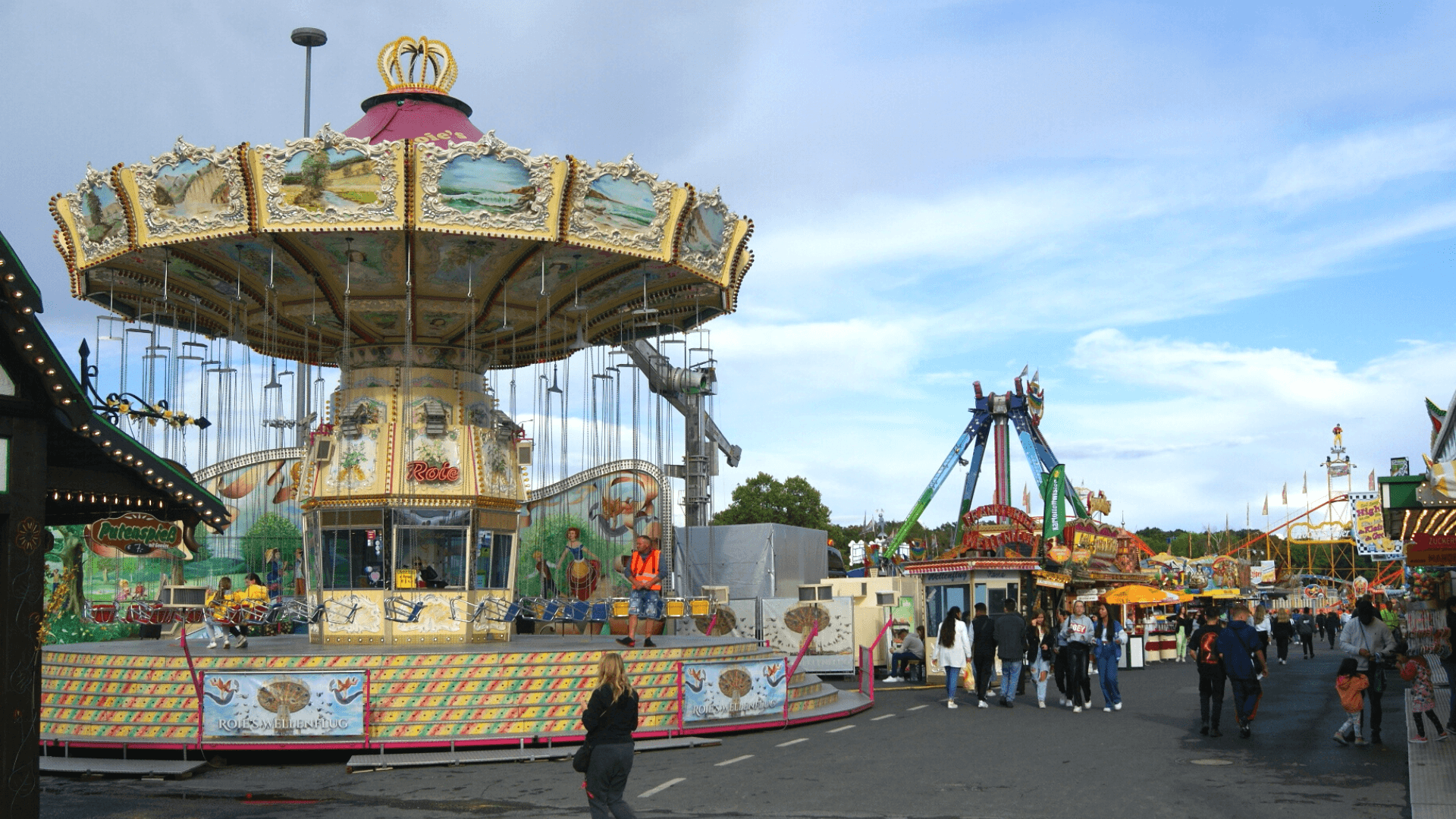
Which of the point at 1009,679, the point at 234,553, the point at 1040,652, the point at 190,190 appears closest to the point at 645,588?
the point at 1009,679

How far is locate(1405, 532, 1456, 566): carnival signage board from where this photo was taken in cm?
1718

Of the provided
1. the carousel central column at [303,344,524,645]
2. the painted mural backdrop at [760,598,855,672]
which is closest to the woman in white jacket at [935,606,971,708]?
the painted mural backdrop at [760,598,855,672]

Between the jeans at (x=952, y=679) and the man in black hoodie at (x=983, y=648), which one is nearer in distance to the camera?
the man in black hoodie at (x=983, y=648)

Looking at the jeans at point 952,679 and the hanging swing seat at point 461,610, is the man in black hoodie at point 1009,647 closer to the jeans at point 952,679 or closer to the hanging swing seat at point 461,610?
the jeans at point 952,679

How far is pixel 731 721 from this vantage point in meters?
16.3

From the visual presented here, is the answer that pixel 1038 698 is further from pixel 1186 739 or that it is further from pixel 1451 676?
→ pixel 1451 676

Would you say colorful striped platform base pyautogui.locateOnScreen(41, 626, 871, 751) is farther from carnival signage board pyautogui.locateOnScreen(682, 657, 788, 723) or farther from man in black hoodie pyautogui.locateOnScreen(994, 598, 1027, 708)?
man in black hoodie pyautogui.locateOnScreen(994, 598, 1027, 708)

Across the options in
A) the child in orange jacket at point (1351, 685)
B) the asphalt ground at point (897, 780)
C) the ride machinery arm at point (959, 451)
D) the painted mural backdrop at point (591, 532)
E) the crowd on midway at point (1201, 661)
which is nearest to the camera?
the asphalt ground at point (897, 780)

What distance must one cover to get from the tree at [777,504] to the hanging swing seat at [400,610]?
4568cm

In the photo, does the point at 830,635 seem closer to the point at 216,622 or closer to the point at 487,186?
the point at 216,622

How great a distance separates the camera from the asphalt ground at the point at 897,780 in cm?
1068

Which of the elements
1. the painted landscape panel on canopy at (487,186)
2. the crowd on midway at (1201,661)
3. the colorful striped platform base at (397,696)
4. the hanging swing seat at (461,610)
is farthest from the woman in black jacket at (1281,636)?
the painted landscape panel on canopy at (487,186)

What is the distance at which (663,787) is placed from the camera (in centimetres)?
1195

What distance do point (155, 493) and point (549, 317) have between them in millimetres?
12349
